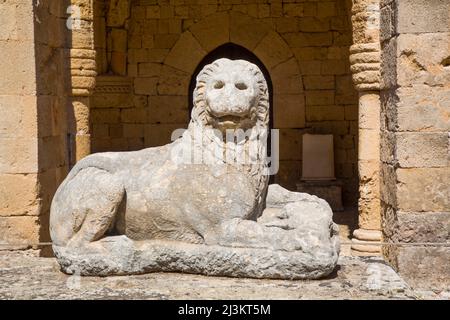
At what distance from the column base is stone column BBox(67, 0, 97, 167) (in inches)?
116

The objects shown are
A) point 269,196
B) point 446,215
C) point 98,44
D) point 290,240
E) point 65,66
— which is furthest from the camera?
point 98,44

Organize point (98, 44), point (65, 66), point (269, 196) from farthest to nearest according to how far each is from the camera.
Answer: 1. point (98, 44)
2. point (65, 66)
3. point (269, 196)

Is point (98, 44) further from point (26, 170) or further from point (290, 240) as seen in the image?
point (290, 240)

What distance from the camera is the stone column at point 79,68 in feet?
22.3

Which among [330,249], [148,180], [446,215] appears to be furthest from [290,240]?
[446,215]

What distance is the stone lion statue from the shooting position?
3.75 metres

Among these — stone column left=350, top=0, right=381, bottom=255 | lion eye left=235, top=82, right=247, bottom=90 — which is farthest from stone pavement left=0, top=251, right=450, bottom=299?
stone column left=350, top=0, right=381, bottom=255

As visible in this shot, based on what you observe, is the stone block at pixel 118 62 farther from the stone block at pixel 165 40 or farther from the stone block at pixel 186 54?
the stone block at pixel 186 54

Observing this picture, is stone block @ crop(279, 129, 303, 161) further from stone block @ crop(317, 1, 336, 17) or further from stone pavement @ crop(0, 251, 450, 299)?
stone pavement @ crop(0, 251, 450, 299)

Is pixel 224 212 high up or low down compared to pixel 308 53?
down

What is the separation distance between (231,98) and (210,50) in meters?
6.78

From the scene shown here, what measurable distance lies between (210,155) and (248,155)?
0.22 m

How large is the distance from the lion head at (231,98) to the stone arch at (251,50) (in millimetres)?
6502

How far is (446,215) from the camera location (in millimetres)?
5750
